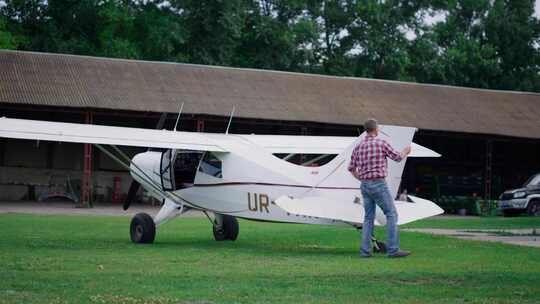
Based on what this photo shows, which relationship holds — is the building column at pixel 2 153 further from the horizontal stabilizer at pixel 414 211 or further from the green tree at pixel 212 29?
the horizontal stabilizer at pixel 414 211

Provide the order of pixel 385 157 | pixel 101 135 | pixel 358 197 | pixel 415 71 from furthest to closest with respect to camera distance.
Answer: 1. pixel 415 71
2. pixel 101 135
3. pixel 358 197
4. pixel 385 157

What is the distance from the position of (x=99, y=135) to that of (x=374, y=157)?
17.5ft

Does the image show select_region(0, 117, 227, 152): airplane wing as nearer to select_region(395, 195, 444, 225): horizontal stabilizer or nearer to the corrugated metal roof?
select_region(395, 195, 444, 225): horizontal stabilizer

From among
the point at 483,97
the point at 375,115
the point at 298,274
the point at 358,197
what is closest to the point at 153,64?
the point at 375,115

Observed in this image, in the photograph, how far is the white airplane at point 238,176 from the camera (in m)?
15.3

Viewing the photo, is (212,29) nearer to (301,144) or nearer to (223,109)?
(223,109)

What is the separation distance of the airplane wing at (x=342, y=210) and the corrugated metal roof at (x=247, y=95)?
70.8 feet

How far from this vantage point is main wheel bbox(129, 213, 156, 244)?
58.2 ft

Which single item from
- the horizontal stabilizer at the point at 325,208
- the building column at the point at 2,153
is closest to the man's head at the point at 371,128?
the horizontal stabilizer at the point at 325,208

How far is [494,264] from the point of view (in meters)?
13.5

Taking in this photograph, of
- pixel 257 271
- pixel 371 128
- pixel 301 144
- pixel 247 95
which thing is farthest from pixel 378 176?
pixel 247 95

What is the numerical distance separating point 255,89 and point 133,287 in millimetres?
30755

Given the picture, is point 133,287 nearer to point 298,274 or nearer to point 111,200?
point 298,274

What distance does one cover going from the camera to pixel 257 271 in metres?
12.5
